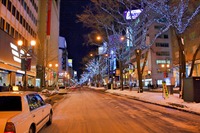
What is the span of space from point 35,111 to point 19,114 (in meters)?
1.43

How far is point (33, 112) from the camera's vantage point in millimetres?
7660

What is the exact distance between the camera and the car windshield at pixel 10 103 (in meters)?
7.20

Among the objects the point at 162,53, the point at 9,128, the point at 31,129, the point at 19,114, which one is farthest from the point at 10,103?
the point at 162,53

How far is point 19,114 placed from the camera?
21.4 ft

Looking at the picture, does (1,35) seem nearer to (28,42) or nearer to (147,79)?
(28,42)

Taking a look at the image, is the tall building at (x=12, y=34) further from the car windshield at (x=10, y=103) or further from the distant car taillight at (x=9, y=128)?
the distant car taillight at (x=9, y=128)

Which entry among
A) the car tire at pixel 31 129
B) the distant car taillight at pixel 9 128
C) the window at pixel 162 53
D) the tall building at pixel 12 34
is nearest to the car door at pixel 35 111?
the car tire at pixel 31 129

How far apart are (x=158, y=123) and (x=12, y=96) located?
6151mm

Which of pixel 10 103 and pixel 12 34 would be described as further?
pixel 12 34

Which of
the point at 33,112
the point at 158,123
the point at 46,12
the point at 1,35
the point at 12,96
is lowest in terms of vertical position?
the point at 158,123

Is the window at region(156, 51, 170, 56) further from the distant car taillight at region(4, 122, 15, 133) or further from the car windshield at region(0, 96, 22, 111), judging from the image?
the distant car taillight at region(4, 122, 15, 133)

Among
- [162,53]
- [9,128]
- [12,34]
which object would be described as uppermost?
[162,53]

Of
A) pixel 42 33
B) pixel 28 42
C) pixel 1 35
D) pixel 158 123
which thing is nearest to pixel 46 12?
pixel 42 33

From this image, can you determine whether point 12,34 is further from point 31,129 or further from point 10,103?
point 31,129
